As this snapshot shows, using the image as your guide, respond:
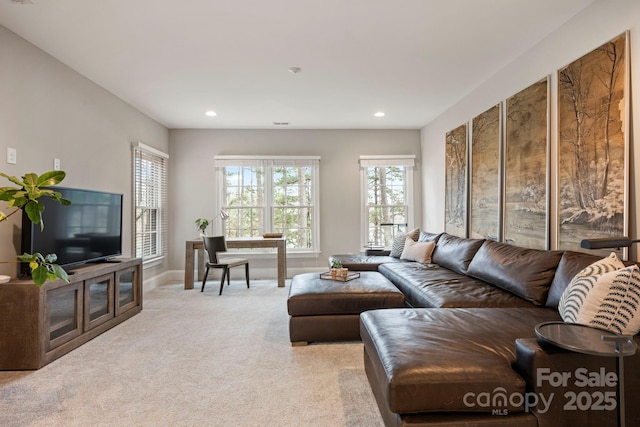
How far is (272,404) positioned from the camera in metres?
2.01

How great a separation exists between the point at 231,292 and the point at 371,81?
3.32 meters

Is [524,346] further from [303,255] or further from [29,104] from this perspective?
[303,255]

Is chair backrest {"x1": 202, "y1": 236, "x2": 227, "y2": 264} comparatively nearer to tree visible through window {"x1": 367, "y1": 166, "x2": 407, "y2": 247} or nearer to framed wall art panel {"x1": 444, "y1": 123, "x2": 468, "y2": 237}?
tree visible through window {"x1": 367, "y1": 166, "x2": 407, "y2": 247}

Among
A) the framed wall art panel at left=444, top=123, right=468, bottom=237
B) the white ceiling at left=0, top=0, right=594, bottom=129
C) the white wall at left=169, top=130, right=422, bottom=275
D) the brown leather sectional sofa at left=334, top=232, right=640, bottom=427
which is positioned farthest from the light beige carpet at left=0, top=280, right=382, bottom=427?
the white wall at left=169, top=130, right=422, bottom=275

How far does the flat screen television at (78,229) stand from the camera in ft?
8.99

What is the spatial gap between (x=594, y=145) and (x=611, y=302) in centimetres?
123

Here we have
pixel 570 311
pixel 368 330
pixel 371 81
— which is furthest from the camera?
pixel 371 81

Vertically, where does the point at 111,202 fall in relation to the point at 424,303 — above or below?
above

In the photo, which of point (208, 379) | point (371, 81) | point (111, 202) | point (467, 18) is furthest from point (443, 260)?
point (111, 202)

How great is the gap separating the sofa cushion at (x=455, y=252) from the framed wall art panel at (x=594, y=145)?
3.02 feet

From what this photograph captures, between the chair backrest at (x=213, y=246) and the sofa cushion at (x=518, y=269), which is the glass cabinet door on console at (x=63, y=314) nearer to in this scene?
the chair backrest at (x=213, y=246)

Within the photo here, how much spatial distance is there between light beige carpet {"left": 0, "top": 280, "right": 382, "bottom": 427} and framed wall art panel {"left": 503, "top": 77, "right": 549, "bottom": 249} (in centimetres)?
181

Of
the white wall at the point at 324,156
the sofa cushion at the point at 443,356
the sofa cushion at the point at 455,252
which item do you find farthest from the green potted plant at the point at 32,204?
the white wall at the point at 324,156

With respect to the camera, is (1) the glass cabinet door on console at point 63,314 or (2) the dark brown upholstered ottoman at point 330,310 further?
(2) the dark brown upholstered ottoman at point 330,310
